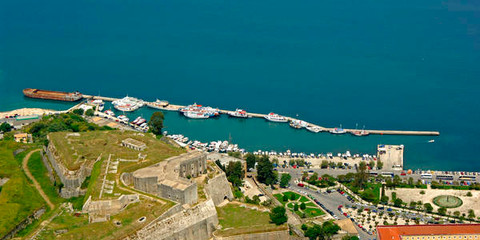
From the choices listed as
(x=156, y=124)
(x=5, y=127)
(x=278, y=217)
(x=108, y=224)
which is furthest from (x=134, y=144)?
(x=5, y=127)

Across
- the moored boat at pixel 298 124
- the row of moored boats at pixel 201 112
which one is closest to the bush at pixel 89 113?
the row of moored boats at pixel 201 112

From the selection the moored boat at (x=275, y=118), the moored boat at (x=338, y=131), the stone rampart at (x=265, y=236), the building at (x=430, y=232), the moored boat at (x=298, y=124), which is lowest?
the stone rampart at (x=265, y=236)

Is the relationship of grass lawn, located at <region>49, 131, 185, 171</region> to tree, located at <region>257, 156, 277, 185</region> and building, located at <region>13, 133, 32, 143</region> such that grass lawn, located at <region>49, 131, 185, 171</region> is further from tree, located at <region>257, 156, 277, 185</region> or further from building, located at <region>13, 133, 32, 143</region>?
tree, located at <region>257, 156, 277, 185</region>

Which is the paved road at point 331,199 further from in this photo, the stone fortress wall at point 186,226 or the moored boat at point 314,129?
the moored boat at point 314,129

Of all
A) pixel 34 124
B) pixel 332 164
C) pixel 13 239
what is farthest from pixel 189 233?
pixel 34 124

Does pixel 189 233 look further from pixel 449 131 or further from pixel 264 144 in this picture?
pixel 449 131

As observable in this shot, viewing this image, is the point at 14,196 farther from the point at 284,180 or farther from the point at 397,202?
the point at 397,202

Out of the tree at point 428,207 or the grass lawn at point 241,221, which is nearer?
the grass lawn at point 241,221
